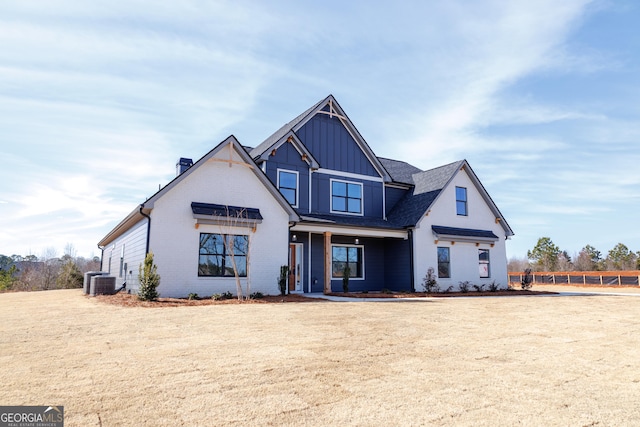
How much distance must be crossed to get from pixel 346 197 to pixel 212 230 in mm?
7775

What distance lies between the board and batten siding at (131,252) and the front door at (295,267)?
6.23 m

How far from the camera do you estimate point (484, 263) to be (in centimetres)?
2203

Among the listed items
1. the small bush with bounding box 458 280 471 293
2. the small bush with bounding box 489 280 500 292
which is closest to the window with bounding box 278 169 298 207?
the small bush with bounding box 458 280 471 293

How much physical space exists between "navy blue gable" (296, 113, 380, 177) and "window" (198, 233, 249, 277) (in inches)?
254

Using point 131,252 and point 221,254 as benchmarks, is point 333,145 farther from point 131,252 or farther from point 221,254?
point 131,252

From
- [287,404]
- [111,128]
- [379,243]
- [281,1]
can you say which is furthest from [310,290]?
[287,404]

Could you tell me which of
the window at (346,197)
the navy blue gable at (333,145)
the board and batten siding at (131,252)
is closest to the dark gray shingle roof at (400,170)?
the navy blue gable at (333,145)

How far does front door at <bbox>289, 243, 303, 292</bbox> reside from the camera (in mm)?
18000

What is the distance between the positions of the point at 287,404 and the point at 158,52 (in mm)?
10472

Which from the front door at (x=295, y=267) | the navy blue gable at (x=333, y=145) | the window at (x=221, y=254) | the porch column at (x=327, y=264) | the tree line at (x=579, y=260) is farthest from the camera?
the tree line at (x=579, y=260)

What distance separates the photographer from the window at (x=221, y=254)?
1471 cm

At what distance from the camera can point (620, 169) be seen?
2188cm

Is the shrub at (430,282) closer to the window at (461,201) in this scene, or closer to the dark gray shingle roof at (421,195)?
the dark gray shingle roof at (421,195)

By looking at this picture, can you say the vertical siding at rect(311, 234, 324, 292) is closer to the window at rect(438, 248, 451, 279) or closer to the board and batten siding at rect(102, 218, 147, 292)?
the window at rect(438, 248, 451, 279)
